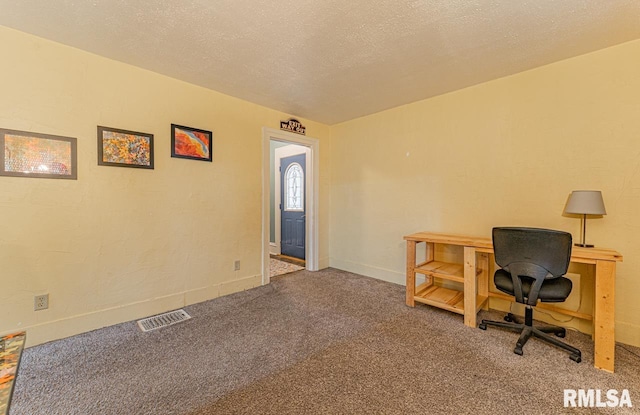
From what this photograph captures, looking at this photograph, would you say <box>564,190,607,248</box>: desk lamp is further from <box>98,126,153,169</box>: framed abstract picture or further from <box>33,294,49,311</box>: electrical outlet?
<box>33,294,49,311</box>: electrical outlet

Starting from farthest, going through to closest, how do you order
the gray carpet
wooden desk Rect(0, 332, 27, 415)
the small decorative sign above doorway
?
the small decorative sign above doorway
the gray carpet
wooden desk Rect(0, 332, 27, 415)

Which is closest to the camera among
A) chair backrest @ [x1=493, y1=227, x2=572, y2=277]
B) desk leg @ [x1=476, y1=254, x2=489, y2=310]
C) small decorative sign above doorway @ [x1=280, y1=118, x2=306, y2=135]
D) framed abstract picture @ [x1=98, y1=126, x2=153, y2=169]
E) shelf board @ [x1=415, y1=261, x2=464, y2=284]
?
chair backrest @ [x1=493, y1=227, x2=572, y2=277]

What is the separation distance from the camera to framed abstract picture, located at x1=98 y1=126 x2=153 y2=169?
7.76 ft

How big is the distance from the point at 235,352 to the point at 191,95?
2658mm

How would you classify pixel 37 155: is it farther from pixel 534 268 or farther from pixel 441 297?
pixel 534 268

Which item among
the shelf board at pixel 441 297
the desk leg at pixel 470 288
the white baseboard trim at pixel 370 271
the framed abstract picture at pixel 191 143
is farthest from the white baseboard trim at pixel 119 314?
the desk leg at pixel 470 288

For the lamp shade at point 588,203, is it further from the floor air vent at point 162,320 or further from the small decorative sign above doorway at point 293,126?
the floor air vent at point 162,320

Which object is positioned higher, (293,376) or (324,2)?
(324,2)

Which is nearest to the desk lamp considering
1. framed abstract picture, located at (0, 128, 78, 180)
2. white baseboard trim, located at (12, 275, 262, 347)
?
white baseboard trim, located at (12, 275, 262, 347)

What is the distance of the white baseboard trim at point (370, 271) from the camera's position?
141 inches

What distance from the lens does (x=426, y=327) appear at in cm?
239

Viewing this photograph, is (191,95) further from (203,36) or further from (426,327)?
(426,327)

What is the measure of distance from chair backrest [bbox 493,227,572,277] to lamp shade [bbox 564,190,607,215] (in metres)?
0.38

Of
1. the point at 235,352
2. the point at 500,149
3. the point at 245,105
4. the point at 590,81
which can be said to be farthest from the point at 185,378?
the point at 590,81
